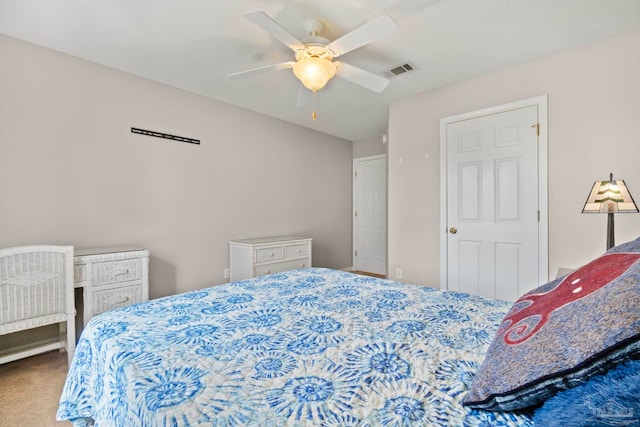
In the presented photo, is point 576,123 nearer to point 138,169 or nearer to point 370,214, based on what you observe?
point 370,214

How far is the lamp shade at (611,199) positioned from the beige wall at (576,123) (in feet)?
1.91

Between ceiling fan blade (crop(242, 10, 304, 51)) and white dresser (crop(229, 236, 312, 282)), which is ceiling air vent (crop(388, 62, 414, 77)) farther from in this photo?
white dresser (crop(229, 236, 312, 282))

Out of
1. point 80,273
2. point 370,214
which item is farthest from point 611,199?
point 80,273

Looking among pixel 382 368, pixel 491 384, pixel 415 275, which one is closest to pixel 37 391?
pixel 382 368

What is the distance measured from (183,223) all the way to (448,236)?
2845 millimetres

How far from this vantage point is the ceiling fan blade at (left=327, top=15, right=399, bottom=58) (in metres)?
1.60

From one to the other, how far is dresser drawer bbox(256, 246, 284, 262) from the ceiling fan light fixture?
6.36ft

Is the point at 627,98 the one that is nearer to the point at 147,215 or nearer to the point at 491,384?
the point at 491,384

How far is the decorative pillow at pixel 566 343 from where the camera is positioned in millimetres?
517

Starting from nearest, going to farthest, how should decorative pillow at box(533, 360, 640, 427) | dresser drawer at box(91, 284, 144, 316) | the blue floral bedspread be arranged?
1. decorative pillow at box(533, 360, 640, 427)
2. the blue floral bedspread
3. dresser drawer at box(91, 284, 144, 316)

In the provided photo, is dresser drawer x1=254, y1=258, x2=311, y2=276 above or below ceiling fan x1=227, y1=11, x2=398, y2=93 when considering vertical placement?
below

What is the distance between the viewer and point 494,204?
288 centimetres

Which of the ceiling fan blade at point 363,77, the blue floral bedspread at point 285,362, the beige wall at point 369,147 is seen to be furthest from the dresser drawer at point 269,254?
the beige wall at point 369,147

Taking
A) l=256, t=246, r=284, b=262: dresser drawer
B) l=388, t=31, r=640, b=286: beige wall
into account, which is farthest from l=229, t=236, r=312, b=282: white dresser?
l=388, t=31, r=640, b=286: beige wall
